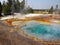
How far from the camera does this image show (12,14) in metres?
3.79

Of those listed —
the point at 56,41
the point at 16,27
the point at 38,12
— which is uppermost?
the point at 38,12

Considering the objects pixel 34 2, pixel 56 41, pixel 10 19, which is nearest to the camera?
pixel 56 41

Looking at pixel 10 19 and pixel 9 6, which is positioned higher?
pixel 9 6

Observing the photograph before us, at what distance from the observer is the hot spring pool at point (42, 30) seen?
3.12 meters

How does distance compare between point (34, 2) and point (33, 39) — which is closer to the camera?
point (33, 39)

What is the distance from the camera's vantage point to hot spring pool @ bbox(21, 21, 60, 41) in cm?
312

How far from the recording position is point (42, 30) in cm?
328

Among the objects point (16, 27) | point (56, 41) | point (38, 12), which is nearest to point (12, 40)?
point (16, 27)

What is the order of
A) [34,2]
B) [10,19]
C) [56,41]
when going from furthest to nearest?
[34,2] → [10,19] → [56,41]

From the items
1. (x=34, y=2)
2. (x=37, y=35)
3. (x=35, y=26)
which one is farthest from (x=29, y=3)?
(x=37, y=35)

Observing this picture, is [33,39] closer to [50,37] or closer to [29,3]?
[50,37]

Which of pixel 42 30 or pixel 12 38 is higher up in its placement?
pixel 42 30

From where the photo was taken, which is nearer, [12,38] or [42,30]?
[12,38]

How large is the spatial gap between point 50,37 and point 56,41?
5.5 inches
